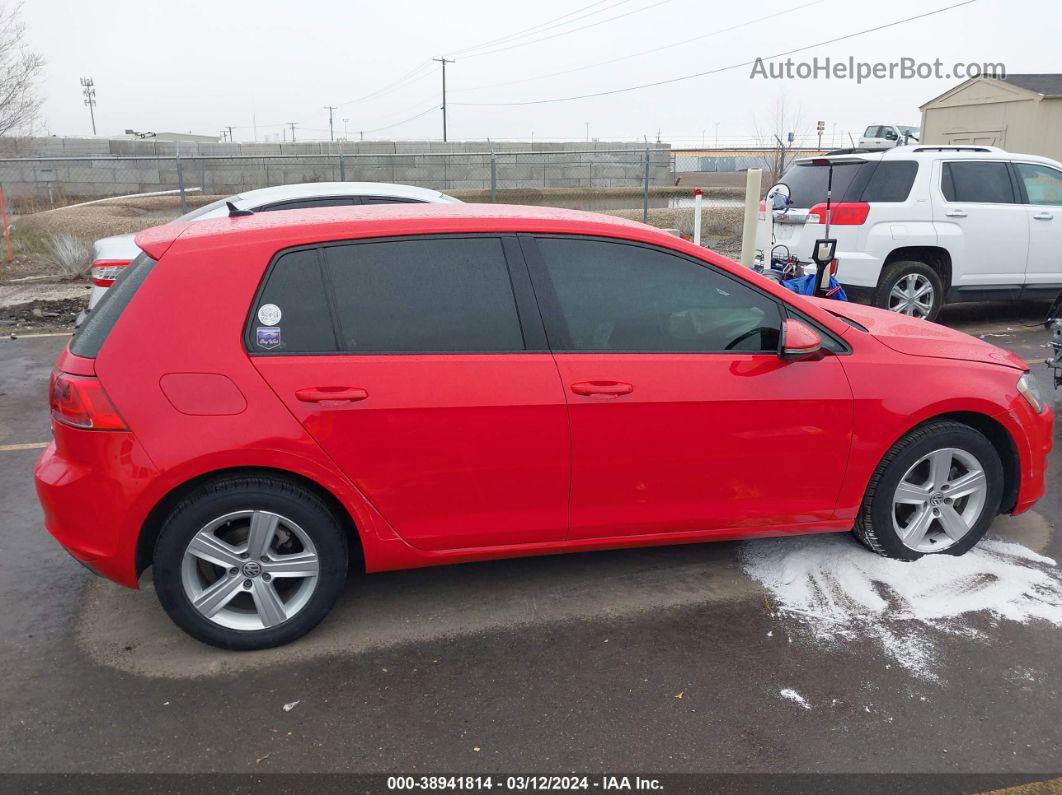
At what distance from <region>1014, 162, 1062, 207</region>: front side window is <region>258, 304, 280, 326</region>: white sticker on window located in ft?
28.7

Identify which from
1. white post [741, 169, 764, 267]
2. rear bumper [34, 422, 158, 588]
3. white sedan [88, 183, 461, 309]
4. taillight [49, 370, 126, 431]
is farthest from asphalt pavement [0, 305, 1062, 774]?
white post [741, 169, 764, 267]

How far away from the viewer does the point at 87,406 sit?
314cm

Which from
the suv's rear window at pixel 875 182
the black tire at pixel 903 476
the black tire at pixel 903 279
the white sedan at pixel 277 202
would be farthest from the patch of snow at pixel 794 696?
the suv's rear window at pixel 875 182

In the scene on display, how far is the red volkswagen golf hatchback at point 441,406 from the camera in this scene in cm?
320

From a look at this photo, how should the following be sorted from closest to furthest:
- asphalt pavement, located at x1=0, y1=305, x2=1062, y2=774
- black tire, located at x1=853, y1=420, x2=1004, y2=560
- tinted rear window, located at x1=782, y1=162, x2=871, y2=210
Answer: asphalt pavement, located at x1=0, y1=305, x2=1062, y2=774 → black tire, located at x1=853, y1=420, x2=1004, y2=560 → tinted rear window, located at x1=782, y1=162, x2=871, y2=210

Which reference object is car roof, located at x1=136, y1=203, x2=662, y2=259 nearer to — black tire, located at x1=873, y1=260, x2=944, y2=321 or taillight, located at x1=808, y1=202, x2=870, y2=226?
taillight, located at x1=808, y1=202, x2=870, y2=226

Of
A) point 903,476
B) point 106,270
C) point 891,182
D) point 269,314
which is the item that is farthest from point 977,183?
point 106,270

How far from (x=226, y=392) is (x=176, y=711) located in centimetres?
117

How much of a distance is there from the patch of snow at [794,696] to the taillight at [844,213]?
6584mm

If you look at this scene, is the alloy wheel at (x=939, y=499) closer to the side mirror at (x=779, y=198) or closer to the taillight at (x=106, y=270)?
the side mirror at (x=779, y=198)

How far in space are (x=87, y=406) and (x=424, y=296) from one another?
1328 mm

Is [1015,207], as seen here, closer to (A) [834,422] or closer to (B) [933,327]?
(B) [933,327]

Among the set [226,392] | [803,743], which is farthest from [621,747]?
[226,392]

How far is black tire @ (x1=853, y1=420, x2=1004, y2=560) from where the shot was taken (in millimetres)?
3889
